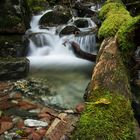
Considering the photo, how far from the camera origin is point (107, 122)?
360 cm

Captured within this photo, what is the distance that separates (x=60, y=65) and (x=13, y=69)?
1.82 m

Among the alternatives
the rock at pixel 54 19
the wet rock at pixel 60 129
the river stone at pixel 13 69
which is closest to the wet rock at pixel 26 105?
the wet rock at pixel 60 129

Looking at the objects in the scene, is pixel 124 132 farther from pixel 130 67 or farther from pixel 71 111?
pixel 130 67

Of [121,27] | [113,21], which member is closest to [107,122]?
[121,27]

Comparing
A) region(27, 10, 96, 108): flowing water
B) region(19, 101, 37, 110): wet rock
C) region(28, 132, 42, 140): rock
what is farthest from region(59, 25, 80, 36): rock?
region(28, 132, 42, 140): rock

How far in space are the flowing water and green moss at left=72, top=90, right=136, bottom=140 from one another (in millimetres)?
1938

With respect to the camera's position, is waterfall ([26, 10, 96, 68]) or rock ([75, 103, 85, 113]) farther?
waterfall ([26, 10, 96, 68])

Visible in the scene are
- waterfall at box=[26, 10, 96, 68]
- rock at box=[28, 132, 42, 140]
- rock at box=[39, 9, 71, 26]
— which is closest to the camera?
rock at box=[28, 132, 42, 140]

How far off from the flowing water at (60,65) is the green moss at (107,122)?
Result: 194 centimetres

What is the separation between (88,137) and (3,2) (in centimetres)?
786

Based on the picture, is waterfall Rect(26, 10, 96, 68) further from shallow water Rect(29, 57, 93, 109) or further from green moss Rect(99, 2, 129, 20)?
green moss Rect(99, 2, 129, 20)

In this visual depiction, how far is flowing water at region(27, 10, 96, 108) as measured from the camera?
21.1ft

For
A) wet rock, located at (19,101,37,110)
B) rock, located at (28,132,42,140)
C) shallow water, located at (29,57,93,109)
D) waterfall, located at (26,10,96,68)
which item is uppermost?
waterfall, located at (26,10,96,68)

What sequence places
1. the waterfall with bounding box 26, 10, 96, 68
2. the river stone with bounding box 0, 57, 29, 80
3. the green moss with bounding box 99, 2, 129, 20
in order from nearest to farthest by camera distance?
the river stone with bounding box 0, 57, 29, 80
the green moss with bounding box 99, 2, 129, 20
the waterfall with bounding box 26, 10, 96, 68
